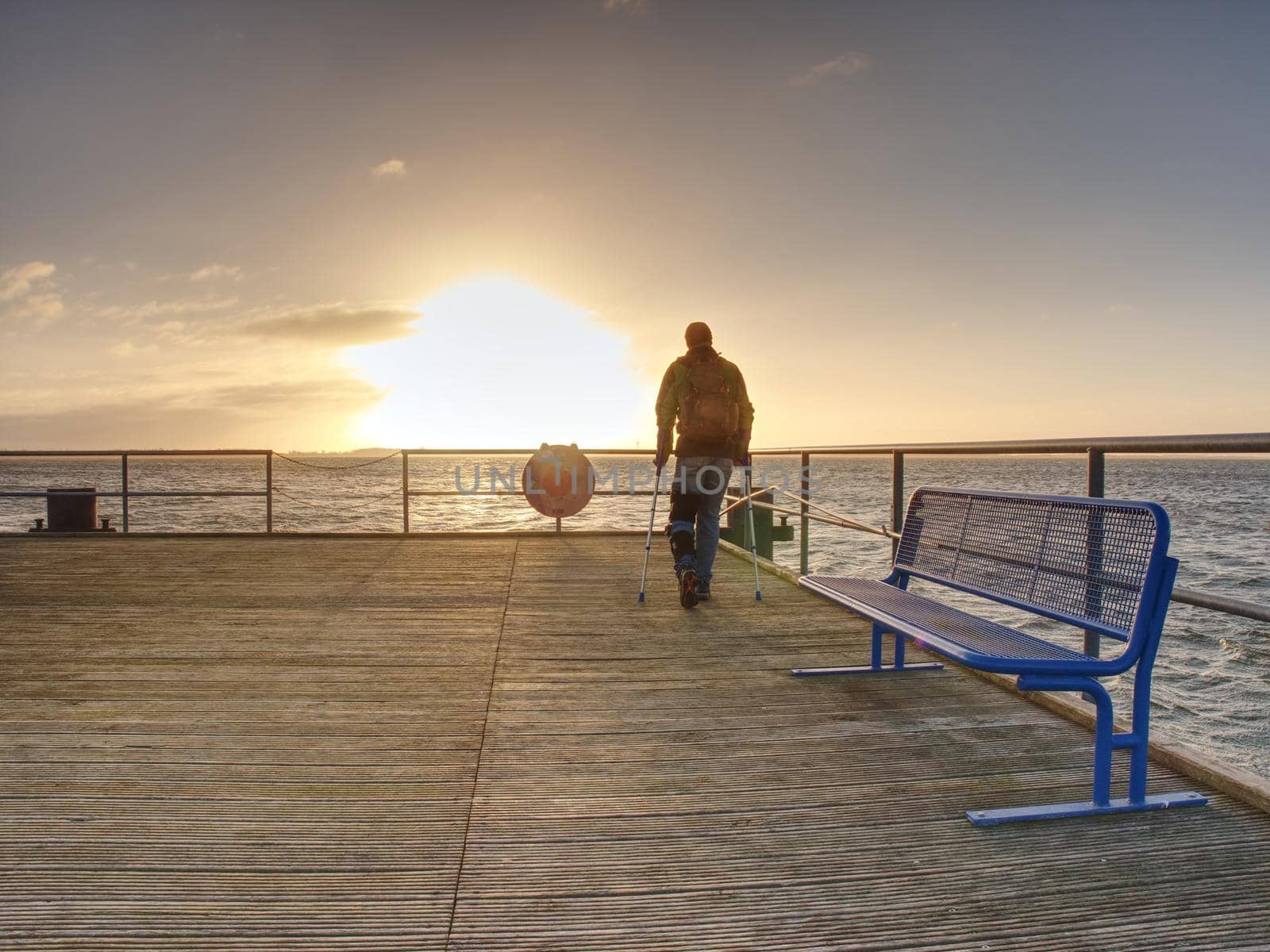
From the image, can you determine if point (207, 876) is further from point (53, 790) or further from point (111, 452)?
point (111, 452)

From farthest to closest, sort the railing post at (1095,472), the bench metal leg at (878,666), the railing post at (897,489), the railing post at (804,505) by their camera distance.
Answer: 1. the railing post at (804,505)
2. the railing post at (897,489)
3. the bench metal leg at (878,666)
4. the railing post at (1095,472)

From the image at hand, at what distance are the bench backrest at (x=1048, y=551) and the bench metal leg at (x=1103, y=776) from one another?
0.65 feet

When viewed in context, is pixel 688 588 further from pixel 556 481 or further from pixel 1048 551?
pixel 556 481

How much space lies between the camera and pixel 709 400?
4.62 metres

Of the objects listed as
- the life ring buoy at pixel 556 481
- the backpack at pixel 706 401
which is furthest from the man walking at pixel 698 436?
the life ring buoy at pixel 556 481

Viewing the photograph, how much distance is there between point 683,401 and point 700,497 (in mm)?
638

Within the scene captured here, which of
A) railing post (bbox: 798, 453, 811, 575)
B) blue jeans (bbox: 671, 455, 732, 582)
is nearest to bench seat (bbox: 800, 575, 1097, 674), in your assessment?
blue jeans (bbox: 671, 455, 732, 582)

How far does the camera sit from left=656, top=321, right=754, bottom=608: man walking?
4.63 m

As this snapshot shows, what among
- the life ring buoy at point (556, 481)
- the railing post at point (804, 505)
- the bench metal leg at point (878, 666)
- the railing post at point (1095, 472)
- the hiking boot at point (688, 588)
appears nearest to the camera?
the railing post at point (1095, 472)

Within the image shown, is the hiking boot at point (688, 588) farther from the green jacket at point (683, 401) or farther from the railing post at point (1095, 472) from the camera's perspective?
the railing post at point (1095, 472)

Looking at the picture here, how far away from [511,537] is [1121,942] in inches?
299

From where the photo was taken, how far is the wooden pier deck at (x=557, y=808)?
164 centimetres

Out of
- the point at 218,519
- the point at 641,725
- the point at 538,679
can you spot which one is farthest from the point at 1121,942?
the point at 218,519

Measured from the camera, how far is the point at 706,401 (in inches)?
182
